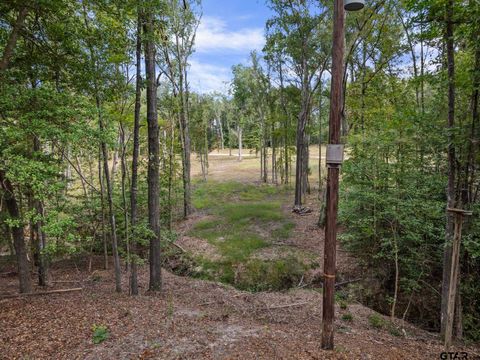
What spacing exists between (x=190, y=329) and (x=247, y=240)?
743cm

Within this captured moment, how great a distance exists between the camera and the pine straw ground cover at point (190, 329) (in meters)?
4.80

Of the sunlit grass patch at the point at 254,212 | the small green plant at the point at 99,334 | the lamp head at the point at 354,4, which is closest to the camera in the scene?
the lamp head at the point at 354,4

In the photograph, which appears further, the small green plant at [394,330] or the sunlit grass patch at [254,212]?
the sunlit grass patch at [254,212]

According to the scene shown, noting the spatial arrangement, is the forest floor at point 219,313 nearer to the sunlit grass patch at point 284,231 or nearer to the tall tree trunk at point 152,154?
the sunlit grass patch at point 284,231

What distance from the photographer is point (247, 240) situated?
13156 millimetres

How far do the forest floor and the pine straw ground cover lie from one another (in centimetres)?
2

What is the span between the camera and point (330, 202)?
4.60 m

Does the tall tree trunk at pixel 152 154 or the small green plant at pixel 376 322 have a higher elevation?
the tall tree trunk at pixel 152 154

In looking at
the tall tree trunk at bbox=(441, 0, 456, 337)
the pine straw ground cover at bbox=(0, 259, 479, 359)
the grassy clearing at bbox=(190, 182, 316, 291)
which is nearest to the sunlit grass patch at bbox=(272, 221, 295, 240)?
the grassy clearing at bbox=(190, 182, 316, 291)

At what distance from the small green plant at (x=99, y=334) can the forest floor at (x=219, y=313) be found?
0.06 metres

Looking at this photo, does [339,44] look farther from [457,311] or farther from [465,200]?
[457,311]

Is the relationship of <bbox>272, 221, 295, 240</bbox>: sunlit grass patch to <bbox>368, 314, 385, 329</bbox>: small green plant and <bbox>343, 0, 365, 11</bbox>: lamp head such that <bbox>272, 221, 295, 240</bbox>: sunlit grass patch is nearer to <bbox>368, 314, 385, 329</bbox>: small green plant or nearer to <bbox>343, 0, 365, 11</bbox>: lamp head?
<bbox>368, 314, 385, 329</bbox>: small green plant

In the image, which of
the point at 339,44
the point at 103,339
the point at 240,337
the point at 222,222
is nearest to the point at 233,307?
the point at 240,337

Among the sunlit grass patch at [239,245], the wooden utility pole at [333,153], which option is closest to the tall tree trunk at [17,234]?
the wooden utility pole at [333,153]
